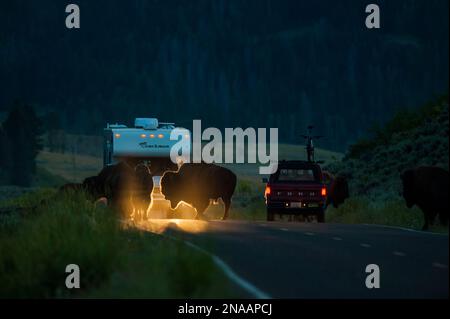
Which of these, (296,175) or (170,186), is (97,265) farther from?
(170,186)

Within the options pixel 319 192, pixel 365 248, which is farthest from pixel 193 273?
pixel 319 192

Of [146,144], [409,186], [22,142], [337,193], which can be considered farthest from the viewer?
[22,142]

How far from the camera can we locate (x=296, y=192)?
127ft

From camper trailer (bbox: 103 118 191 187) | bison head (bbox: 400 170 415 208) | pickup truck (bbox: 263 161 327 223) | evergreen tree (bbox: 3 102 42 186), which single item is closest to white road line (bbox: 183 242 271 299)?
bison head (bbox: 400 170 415 208)

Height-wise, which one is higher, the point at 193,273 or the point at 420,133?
the point at 420,133

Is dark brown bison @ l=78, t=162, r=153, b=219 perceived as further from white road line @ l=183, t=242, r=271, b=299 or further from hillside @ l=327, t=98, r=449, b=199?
hillside @ l=327, t=98, r=449, b=199

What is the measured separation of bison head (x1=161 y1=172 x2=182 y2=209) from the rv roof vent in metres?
2.23

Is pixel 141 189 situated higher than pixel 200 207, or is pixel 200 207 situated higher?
pixel 141 189

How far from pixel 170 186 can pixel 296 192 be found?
16.7ft

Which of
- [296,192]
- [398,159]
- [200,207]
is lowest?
[200,207]

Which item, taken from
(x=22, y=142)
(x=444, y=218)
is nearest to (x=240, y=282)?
(x=444, y=218)
